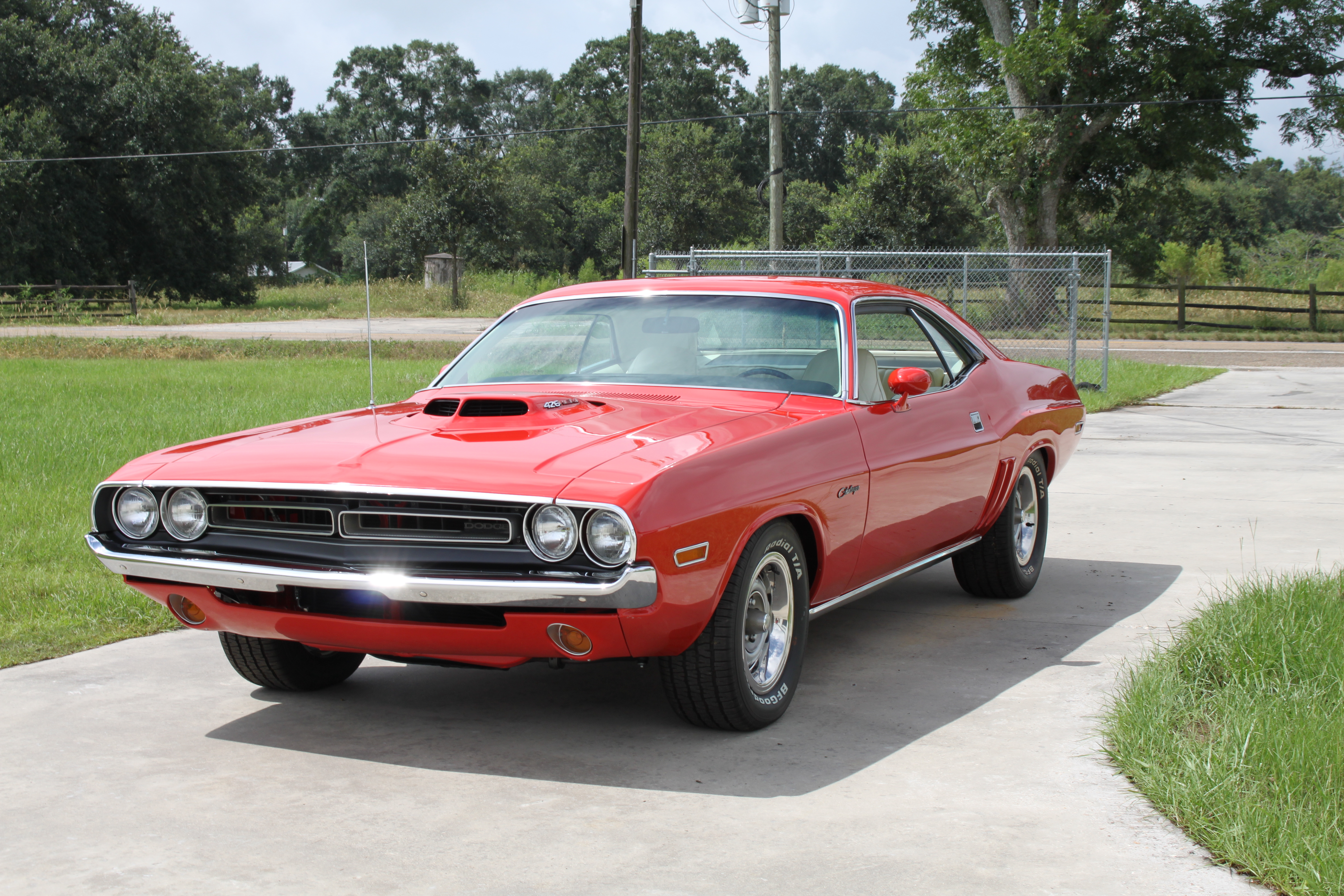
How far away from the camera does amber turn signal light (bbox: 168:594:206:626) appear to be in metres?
4.12

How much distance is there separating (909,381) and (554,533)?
6.06ft

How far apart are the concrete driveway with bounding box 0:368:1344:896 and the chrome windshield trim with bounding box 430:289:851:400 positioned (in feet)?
3.64

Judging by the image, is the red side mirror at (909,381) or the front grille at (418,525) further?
the red side mirror at (909,381)

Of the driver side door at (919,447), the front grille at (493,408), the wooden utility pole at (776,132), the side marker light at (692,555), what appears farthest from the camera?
the wooden utility pole at (776,132)

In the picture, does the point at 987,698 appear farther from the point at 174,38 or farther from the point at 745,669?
the point at 174,38

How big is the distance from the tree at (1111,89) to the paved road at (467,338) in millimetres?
4831

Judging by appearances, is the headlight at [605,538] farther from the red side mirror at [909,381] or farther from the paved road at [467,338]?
the paved road at [467,338]

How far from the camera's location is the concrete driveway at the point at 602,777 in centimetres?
313

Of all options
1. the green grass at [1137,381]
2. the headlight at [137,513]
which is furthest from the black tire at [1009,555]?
the green grass at [1137,381]

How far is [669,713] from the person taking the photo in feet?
14.6

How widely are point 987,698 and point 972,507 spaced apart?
122 cm

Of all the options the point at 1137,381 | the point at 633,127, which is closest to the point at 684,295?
the point at 1137,381

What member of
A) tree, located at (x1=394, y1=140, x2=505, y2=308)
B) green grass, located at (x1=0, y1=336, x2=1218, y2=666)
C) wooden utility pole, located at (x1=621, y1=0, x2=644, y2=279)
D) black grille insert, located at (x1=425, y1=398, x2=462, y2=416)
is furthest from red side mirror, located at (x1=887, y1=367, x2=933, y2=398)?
tree, located at (x1=394, y1=140, x2=505, y2=308)

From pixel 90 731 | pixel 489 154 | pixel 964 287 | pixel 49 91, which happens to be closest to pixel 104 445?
pixel 90 731
